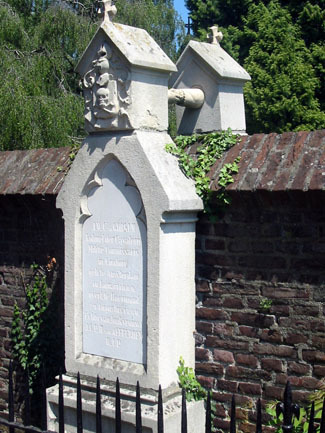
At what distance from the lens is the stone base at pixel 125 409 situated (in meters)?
4.50

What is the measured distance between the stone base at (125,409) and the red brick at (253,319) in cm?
67

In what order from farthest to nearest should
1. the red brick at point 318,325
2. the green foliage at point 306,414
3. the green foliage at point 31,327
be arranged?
the green foliage at point 31,327 → the red brick at point 318,325 → the green foliage at point 306,414

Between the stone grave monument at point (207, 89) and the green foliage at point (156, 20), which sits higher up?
the green foliage at point (156, 20)

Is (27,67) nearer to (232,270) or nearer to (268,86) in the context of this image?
(268,86)

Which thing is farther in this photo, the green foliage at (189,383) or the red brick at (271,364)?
the green foliage at (189,383)

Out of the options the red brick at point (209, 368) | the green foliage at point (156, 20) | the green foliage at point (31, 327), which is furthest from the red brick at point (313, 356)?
the green foliage at point (156, 20)

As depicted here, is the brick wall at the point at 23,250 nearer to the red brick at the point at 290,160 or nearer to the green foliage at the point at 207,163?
the green foliage at the point at 207,163

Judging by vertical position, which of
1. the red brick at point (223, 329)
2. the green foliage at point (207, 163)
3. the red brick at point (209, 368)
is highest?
the green foliage at point (207, 163)

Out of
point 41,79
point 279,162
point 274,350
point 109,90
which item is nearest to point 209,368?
point 274,350

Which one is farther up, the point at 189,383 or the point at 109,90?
the point at 109,90

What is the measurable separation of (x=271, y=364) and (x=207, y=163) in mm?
1542

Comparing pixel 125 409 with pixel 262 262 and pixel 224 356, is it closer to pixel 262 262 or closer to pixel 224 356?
pixel 224 356

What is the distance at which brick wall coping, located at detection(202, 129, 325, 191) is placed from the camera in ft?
14.1

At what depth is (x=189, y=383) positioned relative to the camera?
480 centimetres
